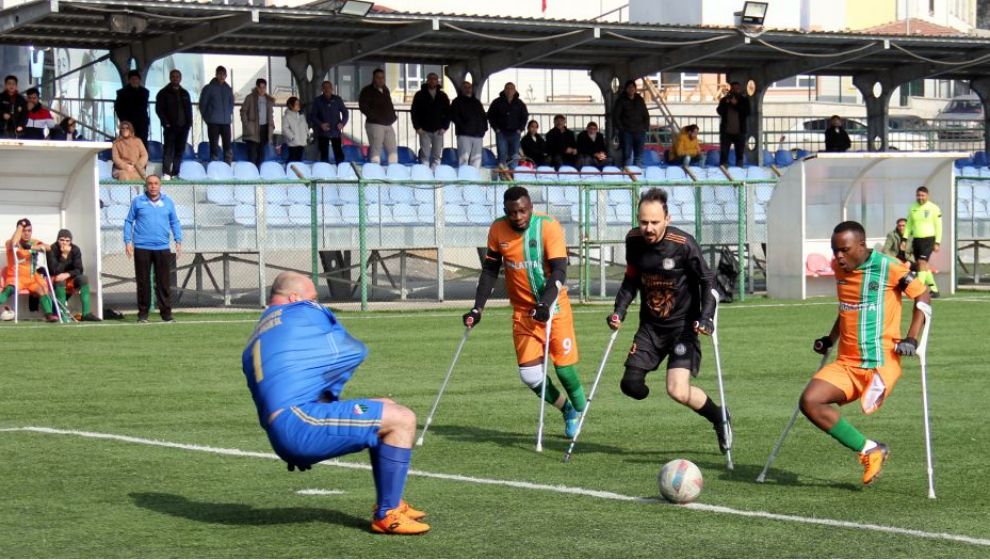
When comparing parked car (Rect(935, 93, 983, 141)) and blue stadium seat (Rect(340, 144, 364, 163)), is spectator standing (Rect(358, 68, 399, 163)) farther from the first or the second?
parked car (Rect(935, 93, 983, 141))

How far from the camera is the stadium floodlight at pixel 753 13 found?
31969 mm

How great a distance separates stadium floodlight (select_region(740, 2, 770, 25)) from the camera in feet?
105

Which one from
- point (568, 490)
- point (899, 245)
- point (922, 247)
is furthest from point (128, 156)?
point (568, 490)

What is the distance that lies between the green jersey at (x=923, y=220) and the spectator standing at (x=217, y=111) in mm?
12607

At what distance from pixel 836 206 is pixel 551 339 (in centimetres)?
1791

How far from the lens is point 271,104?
28875 millimetres

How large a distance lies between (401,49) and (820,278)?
10.1 metres

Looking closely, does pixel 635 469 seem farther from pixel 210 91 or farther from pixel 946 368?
pixel 210 91

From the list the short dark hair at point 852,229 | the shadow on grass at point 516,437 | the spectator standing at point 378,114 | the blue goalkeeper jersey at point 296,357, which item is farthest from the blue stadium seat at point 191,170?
the blue goalkeeper jersey at point 296,357

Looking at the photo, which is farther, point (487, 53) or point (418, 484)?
point (487, 53)

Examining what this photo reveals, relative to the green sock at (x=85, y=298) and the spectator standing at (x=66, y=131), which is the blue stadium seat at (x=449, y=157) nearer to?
the spectator standing at (x=66, y=131)

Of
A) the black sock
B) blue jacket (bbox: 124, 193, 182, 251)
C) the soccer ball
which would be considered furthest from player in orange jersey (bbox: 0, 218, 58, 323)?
the soccer ball

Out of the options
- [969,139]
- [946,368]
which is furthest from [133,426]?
[969,139]

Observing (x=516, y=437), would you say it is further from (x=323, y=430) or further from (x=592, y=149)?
(x=592, y=149)
